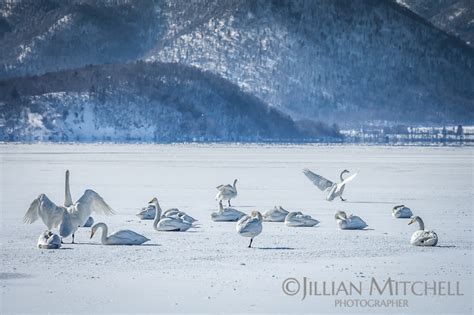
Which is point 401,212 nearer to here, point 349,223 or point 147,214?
point 349,223

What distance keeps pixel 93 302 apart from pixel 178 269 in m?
2.94

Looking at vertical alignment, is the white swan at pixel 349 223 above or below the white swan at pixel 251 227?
below

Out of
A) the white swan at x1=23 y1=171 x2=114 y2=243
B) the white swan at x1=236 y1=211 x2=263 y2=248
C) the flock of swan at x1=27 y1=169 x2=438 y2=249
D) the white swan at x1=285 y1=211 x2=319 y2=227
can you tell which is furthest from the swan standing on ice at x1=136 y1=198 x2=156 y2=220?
the white swan at x1=236 y1=211 x2=263 y2=248

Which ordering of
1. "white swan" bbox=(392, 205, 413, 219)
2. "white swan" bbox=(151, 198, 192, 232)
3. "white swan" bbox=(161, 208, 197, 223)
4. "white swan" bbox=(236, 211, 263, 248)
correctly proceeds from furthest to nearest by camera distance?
"white swan" bbox=(392, 205, 413, 219) < "white swan" bbox=(161, 208, 197, 223) < "white swan" bbox=(151, 198, 192, 232) < "white swan" bbox=(236, 211, 263, 248)

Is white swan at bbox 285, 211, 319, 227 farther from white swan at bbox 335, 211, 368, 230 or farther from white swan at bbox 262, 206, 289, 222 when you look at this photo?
white swan at bbox 262, 206, 289, 222

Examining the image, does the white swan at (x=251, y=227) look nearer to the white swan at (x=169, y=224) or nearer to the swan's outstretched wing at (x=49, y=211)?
the white swan at (x=169, y=224)

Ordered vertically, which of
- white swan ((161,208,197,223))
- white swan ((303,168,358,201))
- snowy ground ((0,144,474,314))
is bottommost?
snowy ground ((0,144,474,314))

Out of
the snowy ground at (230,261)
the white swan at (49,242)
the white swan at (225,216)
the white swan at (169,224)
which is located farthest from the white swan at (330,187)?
the white swan at (49,242)

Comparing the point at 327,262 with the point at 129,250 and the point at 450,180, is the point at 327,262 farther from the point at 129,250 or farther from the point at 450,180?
the point at 450,180

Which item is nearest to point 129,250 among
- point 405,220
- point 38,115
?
point 405,220

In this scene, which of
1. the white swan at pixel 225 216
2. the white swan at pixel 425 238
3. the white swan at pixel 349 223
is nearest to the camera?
the white swan at pixel 425 238

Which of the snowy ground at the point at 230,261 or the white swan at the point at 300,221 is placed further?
the white swan at the point at 300,221

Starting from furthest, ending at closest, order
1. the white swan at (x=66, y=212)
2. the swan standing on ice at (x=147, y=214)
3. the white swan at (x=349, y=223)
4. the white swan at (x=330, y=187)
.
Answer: the white swan at (x=330, y=187), the swan standing on ice at (x=147, y=214), the white swan at (x=349, y=223), the white swan at (x=66, y=212)

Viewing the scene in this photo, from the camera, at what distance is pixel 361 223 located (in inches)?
912
